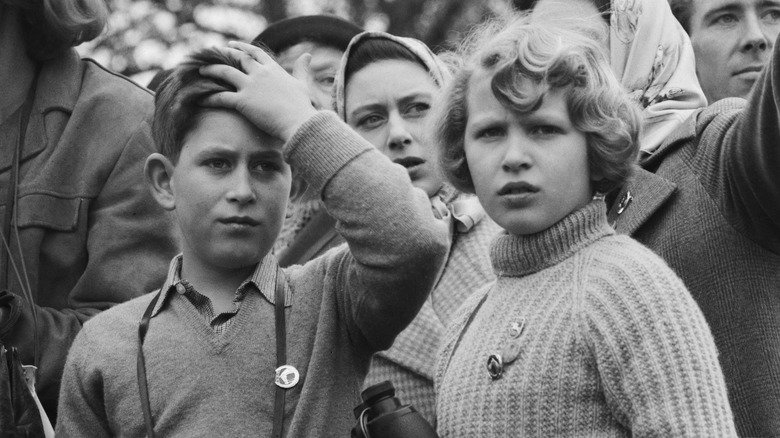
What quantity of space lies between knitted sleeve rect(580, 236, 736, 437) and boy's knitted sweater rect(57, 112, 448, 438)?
1.36 feet

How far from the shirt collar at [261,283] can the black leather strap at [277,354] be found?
0.4 inches

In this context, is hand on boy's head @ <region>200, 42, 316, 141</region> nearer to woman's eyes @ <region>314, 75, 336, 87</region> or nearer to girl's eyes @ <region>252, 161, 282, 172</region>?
girl's eyes @ <region>252, 161, 282, 172</region>

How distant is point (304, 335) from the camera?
3143 millimetres

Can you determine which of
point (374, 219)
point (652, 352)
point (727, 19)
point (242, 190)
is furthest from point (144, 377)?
point (727, 19)

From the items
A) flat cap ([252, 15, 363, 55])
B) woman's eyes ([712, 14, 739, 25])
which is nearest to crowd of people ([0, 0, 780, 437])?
woman's eyes ([712, 14, 739, 25])

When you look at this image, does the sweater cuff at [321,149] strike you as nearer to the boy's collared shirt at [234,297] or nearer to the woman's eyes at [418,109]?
the boy's collared shirt at [234,297]

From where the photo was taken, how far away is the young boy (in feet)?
9.78

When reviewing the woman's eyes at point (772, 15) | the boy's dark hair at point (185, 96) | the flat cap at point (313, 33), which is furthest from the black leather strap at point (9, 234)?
the woman's eyes at point (772, 15)

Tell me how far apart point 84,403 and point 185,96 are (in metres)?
0.75

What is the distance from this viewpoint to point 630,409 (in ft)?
8.71

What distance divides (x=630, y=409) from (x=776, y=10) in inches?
75.4

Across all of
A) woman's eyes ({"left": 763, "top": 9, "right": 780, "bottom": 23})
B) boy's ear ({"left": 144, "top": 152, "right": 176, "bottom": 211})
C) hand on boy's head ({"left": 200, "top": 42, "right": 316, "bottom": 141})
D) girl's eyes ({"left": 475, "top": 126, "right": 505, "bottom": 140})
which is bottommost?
woman's eyes ({"left": 763, "top": 9, "right": 780, "bottom": 23})

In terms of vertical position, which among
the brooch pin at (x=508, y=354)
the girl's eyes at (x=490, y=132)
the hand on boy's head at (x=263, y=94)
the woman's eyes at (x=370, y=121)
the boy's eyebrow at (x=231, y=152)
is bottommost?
the woman's eyes at (x=370, y=121)

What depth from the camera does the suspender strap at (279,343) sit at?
300 cm
